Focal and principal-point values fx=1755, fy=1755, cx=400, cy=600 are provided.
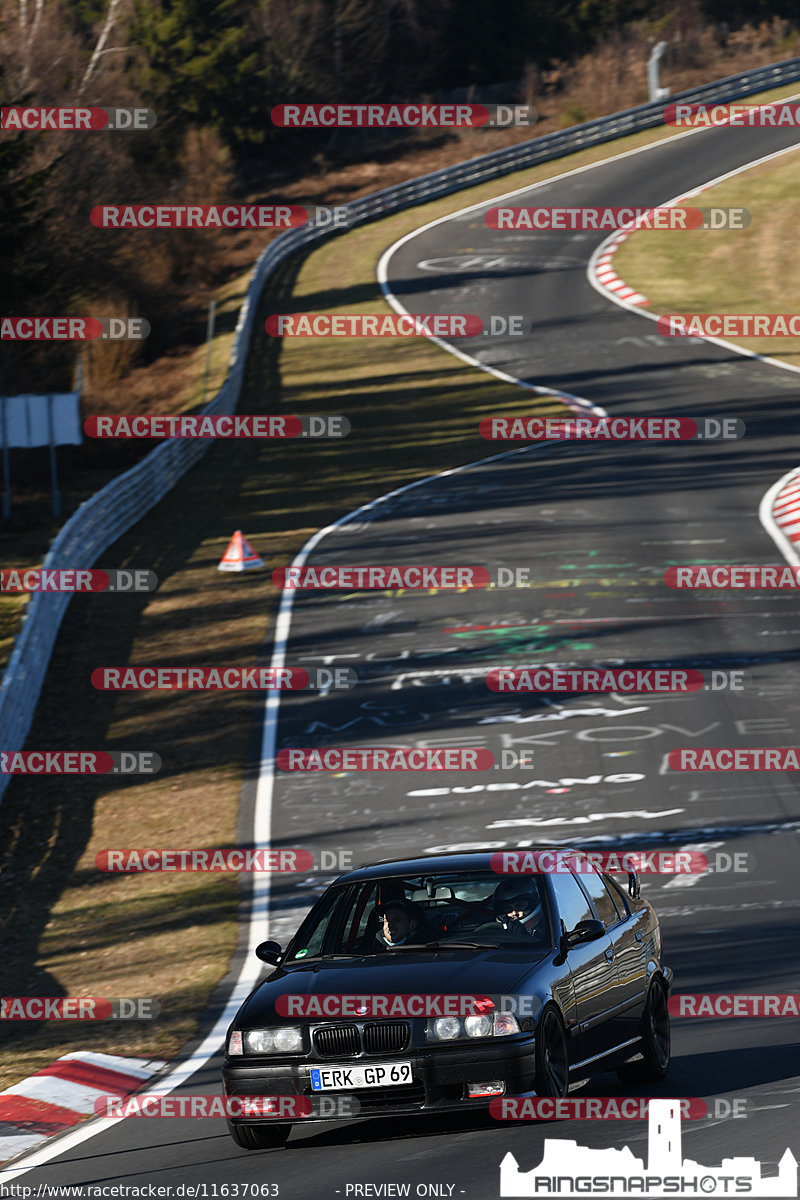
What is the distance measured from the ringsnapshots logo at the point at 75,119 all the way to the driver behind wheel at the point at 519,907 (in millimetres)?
32340

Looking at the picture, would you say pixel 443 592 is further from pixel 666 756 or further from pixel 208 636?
pixel 666 756

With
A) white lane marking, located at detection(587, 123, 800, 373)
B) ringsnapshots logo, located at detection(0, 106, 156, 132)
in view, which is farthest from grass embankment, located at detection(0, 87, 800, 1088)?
ringsnapshots logo, located at detection(0, 106, 156, 132)

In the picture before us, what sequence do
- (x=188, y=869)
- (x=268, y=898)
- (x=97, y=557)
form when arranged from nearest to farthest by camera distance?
(x=268, y=898) → (x=188, y=869) → (x=97, y=557)

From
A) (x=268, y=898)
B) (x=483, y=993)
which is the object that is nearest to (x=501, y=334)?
(x=268, y=898)

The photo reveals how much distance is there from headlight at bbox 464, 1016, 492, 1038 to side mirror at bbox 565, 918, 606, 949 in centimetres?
89

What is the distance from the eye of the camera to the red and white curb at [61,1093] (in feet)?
32.7

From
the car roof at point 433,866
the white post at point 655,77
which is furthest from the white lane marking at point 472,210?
the car roof at point 433,866

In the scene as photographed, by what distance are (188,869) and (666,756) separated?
202 inches

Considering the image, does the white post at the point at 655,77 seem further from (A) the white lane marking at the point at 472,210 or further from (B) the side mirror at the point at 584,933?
(B) the side mirror at the point at 584,933

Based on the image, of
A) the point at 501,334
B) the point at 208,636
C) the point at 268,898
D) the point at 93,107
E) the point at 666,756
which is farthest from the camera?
the point at 93,107

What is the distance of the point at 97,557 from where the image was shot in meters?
29.9

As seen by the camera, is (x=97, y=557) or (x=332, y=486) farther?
(x=332, y=486)

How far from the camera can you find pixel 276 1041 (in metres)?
8.16

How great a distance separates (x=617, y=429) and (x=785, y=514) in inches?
287
